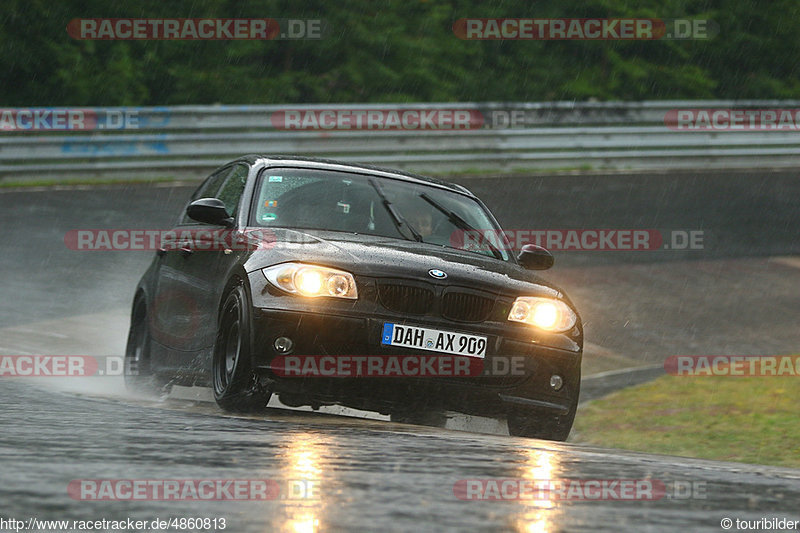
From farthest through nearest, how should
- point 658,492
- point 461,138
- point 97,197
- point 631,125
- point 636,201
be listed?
1. point 631,125
2. point 461,138
3. point 636,201
4. point 97,197
5. point 658,492

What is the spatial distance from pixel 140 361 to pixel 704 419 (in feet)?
12.5

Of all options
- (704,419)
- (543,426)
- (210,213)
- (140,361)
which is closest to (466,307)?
(543,426)

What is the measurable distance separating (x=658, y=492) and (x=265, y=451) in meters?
1.41

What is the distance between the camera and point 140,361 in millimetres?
9203

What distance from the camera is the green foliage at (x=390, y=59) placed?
28.3 metres

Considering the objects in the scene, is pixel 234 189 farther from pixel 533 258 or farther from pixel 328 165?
pixel 533 258

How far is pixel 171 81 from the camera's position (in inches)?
1186

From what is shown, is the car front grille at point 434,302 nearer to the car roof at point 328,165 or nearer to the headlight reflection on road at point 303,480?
the headlight reflection on road at point 303,480

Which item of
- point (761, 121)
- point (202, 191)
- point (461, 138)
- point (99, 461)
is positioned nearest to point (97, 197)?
point (461, 138)

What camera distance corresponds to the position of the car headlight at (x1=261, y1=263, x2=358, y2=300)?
22.4 feet

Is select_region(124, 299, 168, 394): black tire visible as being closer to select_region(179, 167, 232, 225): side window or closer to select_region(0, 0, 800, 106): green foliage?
select_region(179, 167, 232, 225): side window

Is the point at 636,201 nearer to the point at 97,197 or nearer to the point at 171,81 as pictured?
the point at 97,197

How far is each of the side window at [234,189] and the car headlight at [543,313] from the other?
1847 mm

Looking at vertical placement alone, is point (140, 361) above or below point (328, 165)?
below
